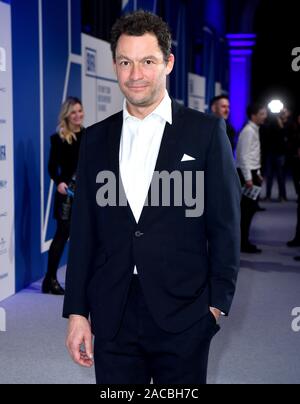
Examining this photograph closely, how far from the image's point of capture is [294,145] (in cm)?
823

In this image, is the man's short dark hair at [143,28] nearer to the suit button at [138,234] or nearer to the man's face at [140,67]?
the man's face at [140,67]

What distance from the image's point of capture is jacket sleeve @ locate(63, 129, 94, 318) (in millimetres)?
1992

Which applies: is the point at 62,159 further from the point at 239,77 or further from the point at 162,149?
the point at 239,77

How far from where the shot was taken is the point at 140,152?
199 cm

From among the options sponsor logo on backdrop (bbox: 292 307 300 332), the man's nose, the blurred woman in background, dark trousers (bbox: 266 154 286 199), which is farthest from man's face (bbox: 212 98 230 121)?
dark trousers (bbox: 266 154 286 199)

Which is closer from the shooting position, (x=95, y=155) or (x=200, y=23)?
(x=95, y=155)

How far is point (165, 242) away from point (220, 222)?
0.52 feet

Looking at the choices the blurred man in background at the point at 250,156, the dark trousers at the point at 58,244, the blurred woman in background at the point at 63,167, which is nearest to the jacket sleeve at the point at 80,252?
the blurred woman in background at the point at 63,167

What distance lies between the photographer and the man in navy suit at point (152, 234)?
1.92 meters

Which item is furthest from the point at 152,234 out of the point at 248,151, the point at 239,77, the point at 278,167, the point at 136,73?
the point at 239,77

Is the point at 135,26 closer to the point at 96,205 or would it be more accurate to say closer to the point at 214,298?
the point at 96,205

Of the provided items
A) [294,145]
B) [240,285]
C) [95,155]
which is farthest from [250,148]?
[95,155]

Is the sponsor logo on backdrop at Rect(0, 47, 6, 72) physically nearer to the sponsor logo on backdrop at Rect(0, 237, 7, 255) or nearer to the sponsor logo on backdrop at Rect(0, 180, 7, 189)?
the sponsor logo on backdrop at Rect(0, 180, 7, 189)

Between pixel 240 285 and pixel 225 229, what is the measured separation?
4749mm
